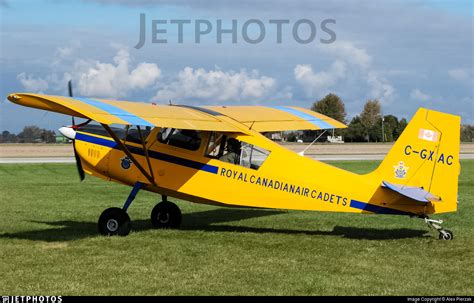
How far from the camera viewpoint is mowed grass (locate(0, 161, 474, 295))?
23.1 feet

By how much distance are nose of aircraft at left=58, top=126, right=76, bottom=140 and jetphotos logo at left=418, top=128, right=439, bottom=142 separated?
247 inches

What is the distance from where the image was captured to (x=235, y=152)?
35.7ft

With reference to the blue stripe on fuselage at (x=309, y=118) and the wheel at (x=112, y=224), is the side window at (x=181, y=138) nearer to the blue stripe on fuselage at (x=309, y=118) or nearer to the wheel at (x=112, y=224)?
the wheel at (x=112, y=224)

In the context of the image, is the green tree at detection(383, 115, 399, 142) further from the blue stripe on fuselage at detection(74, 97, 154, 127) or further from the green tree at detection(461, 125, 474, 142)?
the blue stripe on fuselage at detection(74, 97, 154, 127)

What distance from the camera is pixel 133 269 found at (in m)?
8.02

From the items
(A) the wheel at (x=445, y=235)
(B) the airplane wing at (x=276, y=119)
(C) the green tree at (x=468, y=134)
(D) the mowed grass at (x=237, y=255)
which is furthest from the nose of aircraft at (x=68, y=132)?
(C) the green tree at (x=468, y=134)

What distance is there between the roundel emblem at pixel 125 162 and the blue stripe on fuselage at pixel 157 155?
0.56 ft

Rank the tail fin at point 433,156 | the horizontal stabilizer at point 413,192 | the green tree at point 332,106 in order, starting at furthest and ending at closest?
the green tree at point 332,106
the tail fin at point 433,156
the horizontal stabilizer at point 413,192

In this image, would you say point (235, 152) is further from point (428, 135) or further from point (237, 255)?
point (428, 135)

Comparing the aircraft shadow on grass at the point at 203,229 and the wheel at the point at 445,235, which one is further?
the aircraft shadow on grass at the point at 203,229

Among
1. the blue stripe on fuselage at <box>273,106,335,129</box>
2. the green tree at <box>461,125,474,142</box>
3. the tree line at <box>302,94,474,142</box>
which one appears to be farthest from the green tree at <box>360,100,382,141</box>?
the blue stripe on fuselage at <box>273,106,335,129</box>

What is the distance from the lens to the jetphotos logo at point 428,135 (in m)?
9.60

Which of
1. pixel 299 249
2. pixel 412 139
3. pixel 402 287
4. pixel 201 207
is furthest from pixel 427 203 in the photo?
pixel 201 207

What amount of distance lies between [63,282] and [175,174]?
13.4ft
